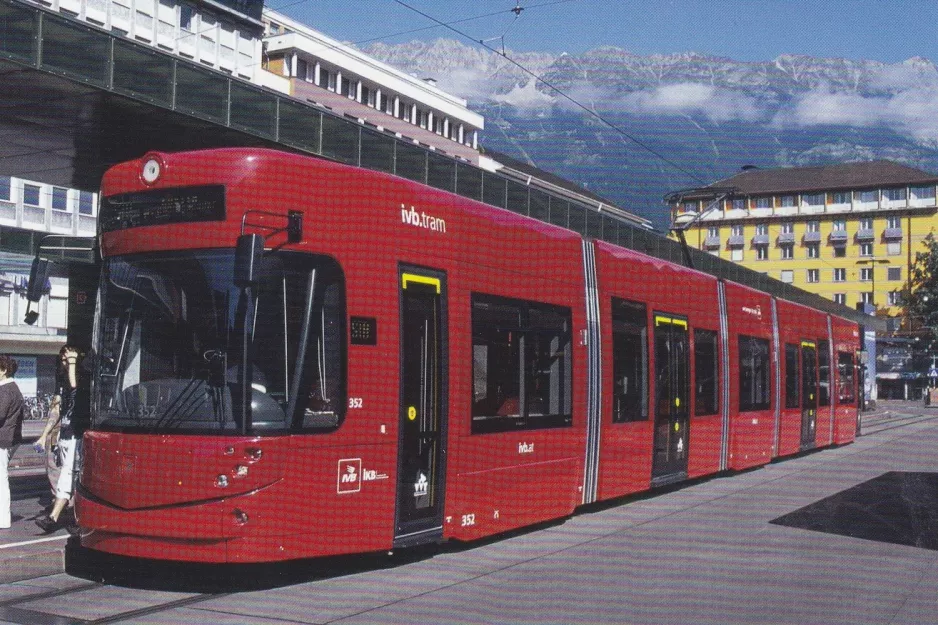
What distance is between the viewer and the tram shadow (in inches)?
353

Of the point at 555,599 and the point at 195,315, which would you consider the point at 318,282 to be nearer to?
the point at 195,315

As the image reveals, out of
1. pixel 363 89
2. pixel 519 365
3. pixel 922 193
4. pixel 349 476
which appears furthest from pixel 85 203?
pixel 922 193

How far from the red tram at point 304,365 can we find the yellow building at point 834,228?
326ft

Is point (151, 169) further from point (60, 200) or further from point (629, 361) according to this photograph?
point (60, 200)

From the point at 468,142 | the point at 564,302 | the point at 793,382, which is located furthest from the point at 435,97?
the point at 564,302

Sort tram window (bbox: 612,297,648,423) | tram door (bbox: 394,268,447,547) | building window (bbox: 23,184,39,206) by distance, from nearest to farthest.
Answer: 1. tram door (bbox: 394,268,447,547)
2. tram window (bbox: 612,297,648,423)
3. building window (bbox: 23,184,39,206)

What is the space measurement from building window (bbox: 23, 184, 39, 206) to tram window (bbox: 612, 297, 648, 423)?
148ft

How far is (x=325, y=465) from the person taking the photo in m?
8.81

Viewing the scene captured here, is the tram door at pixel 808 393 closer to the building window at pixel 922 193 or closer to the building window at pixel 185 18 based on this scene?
the building window at pixel 185 18

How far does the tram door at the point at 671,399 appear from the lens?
1574 centimetres

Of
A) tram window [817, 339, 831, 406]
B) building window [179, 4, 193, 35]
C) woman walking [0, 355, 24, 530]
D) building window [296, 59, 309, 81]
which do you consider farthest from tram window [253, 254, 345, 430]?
building window [296, 59, 309, 81]

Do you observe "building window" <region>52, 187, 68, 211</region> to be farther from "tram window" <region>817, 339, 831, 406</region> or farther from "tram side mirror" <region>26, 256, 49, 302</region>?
"tram side mirror" <region>26, 256, 49, 302</region>

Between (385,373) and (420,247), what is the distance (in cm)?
131

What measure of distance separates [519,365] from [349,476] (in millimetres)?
3083
